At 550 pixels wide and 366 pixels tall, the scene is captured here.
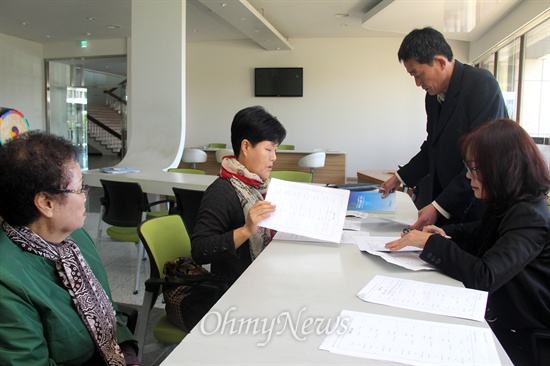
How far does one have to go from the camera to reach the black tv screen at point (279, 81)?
371 inches

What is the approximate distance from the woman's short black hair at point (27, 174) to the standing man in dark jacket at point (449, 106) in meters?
1.37

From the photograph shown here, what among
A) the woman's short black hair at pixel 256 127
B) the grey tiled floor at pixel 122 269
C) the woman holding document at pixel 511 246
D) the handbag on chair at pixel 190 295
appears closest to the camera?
the woman holding document at pixel 511 246

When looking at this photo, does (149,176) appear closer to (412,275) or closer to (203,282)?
(203,282)

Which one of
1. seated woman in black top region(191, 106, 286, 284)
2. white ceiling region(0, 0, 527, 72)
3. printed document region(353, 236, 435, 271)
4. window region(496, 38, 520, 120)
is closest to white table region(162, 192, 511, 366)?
printed document region(353, 236, 435, 271)

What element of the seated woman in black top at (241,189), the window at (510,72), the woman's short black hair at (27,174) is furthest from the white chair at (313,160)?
the woman's short black hair at (27,174)

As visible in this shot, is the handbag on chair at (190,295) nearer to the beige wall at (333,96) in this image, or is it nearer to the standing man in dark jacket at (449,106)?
the standing man in dark jacket at (449,106)

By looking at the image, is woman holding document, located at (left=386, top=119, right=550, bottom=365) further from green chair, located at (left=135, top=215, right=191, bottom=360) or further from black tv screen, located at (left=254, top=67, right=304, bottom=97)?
black tv screen, located at (left=254, top=67, right=304, bottom=97)

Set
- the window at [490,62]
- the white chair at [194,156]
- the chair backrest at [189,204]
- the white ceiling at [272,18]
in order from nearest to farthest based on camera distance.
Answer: the chair backrest at [189,204], the white ceiling at [272,18], the white chair at [194,156], the window at [490,62]

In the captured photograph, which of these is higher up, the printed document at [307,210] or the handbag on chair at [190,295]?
the printed document at [307,210]

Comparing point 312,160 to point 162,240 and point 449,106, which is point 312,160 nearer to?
point 449,106

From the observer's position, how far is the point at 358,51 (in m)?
9.26

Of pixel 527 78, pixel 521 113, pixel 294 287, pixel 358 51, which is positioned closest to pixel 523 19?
pixel 527 78

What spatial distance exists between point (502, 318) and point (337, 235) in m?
Result: 0.57

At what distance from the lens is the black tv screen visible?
9414mm
